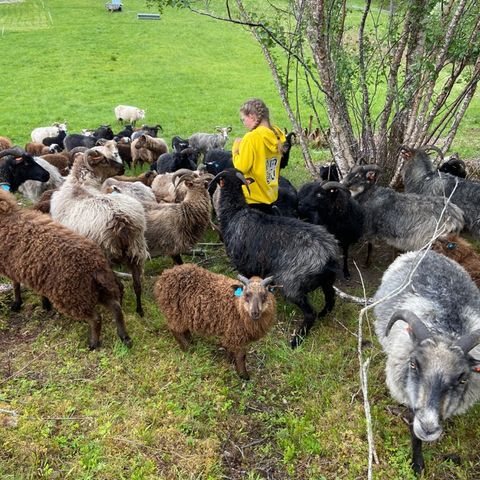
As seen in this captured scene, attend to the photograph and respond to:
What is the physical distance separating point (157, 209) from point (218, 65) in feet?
80.4

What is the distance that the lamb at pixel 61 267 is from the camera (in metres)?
4.21

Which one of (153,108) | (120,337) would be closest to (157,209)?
(120,337)

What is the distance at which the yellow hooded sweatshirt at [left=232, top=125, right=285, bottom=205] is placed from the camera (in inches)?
197

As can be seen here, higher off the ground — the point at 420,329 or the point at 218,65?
the point at 420,329

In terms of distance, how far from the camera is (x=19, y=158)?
660 cm

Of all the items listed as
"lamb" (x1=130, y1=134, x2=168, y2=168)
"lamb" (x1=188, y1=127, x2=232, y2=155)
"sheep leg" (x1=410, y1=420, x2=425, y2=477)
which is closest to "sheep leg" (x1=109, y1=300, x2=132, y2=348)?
"sheep leg" (x1=410, y1=420, x2=425, y2=477)

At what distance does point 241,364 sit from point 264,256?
4.14 feet

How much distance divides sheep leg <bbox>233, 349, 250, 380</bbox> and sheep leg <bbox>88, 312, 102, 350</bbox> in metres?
1.46

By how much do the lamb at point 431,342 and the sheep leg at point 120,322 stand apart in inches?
101

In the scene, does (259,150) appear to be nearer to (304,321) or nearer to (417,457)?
(304,321)

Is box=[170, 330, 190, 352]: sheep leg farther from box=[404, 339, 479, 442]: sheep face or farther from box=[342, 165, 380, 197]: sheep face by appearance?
box=[342, 165, 380, 197]: sheep face

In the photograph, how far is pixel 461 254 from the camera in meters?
5.02

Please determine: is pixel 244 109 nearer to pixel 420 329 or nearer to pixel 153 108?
pixel 420 329

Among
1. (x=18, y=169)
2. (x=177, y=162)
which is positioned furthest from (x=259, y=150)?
(x=18, y=169)
